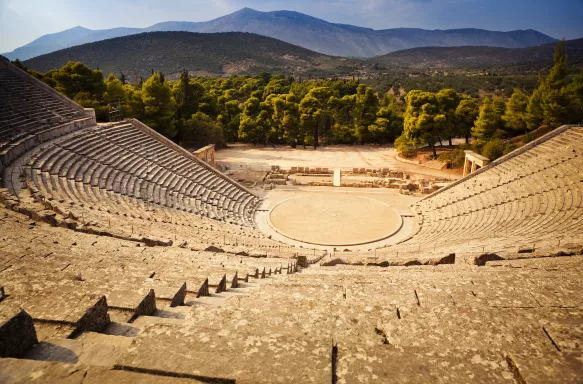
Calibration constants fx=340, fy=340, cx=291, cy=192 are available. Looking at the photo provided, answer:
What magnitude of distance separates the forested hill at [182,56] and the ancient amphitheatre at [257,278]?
74.4 m

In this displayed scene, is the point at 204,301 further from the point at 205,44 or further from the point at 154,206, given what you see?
the point at 205,44

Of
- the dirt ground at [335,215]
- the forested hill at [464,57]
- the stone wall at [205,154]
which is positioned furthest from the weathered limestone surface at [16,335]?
the forested hill at [464,57]

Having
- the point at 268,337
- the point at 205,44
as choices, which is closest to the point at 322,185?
the point at 268,337

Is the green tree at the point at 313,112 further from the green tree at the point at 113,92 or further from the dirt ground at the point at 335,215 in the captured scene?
the green tree at the point at 113,92

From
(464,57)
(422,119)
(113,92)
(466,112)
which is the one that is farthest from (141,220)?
(464,57)

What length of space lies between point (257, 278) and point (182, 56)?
325 feet

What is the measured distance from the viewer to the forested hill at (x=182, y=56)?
275ft

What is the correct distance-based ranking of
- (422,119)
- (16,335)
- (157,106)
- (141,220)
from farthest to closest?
(157,106) → (422,119) → (141,220) → (16,335)

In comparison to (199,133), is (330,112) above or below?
above

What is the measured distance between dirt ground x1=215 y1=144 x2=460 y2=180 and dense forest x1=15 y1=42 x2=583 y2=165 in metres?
1.56

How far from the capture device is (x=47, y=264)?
512 cm

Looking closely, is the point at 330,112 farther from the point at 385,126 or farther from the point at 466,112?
the point at 466,112

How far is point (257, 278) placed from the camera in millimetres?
6809

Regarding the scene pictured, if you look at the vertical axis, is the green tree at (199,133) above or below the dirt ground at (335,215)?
above
